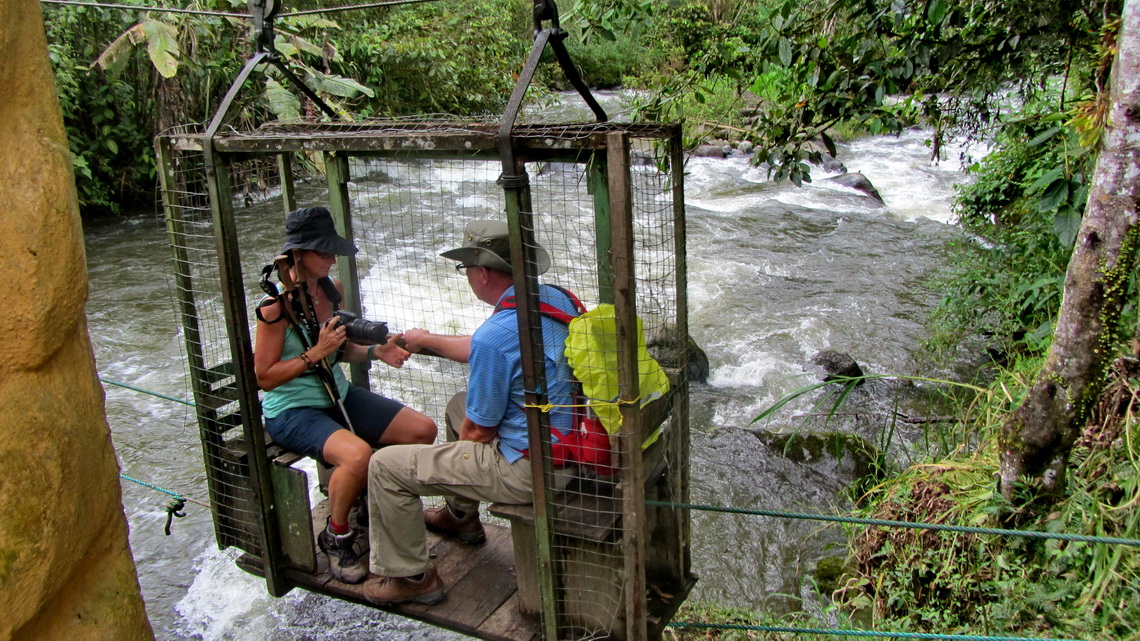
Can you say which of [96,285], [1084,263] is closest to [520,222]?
[1084,263]

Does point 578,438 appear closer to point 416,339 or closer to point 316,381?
point 416,339

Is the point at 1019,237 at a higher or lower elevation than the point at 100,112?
lower

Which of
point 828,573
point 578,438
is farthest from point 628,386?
point 828,573

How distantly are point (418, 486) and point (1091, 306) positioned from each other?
270cm

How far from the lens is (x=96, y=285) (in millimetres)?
9945

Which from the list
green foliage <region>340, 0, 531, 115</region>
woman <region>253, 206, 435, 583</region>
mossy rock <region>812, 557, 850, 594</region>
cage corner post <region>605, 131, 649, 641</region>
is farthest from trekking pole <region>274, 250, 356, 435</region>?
green foliage <region>340, 0, 531, 115</region>

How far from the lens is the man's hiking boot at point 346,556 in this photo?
354 cm

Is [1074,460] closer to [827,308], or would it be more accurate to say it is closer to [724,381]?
[724,381]

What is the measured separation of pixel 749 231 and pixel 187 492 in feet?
26.3

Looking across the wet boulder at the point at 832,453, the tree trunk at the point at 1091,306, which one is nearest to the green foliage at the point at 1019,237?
the tree trunk at the point at 1091,306

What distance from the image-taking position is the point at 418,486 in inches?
129

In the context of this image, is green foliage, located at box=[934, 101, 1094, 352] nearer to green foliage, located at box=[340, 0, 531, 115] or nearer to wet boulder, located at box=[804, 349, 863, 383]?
wet boulder, located at box=[804, 349, 863, 383]

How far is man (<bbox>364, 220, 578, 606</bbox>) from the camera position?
3.01m

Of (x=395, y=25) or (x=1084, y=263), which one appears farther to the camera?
(x=395, y=25)
